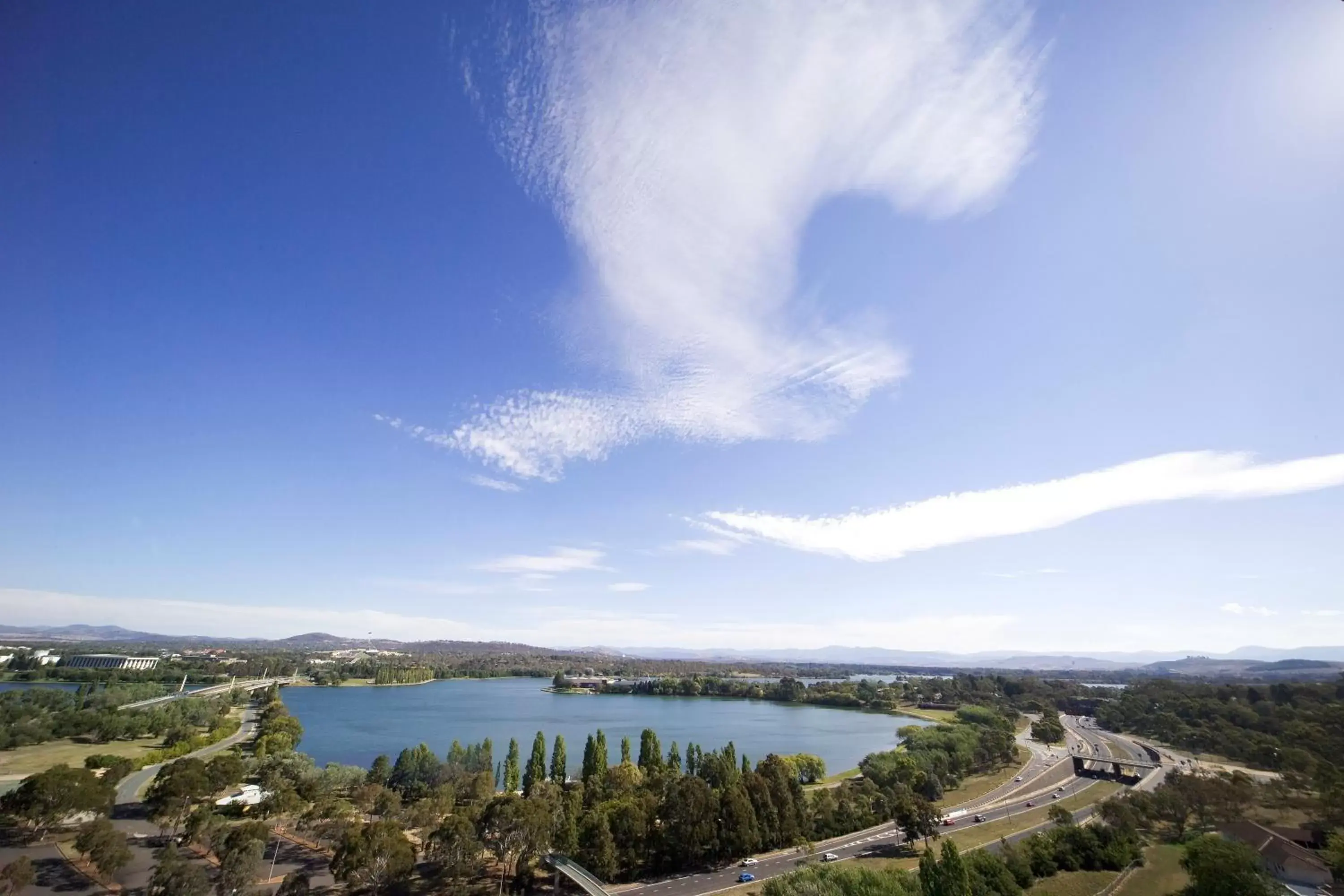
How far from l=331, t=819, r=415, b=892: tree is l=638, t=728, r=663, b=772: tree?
17.4m

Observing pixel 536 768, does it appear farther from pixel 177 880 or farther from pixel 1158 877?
pixel 1158 877

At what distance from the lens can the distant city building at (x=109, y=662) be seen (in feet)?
324

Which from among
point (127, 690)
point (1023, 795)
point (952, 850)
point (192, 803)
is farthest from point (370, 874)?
point (127, 690)

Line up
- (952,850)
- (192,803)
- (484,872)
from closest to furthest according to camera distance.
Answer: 1. (952,850)
2. (484,872)
3. (192,803)

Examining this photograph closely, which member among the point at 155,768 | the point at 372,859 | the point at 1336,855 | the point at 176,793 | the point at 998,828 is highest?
the point at 1336,855

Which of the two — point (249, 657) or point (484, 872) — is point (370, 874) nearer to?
point (484, 872)

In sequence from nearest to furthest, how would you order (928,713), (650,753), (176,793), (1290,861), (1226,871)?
(1226,871), (1290,861), (176,793), (650,753), (928,713)

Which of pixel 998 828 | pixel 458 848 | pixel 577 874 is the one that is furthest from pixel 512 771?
pixel 998 828

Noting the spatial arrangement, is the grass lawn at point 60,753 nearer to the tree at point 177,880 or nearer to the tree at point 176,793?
the tree at point 176,793

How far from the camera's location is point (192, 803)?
2372 cm

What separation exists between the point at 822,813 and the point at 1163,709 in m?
58.4

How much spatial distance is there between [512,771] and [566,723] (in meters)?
36.0

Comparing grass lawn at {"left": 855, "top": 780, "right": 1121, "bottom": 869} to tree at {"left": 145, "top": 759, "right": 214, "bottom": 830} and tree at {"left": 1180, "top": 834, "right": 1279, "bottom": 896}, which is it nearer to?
tree at {"left": 1180, "top": 834, "right": 1279, "bottom": 896}

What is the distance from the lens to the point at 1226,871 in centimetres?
1784
